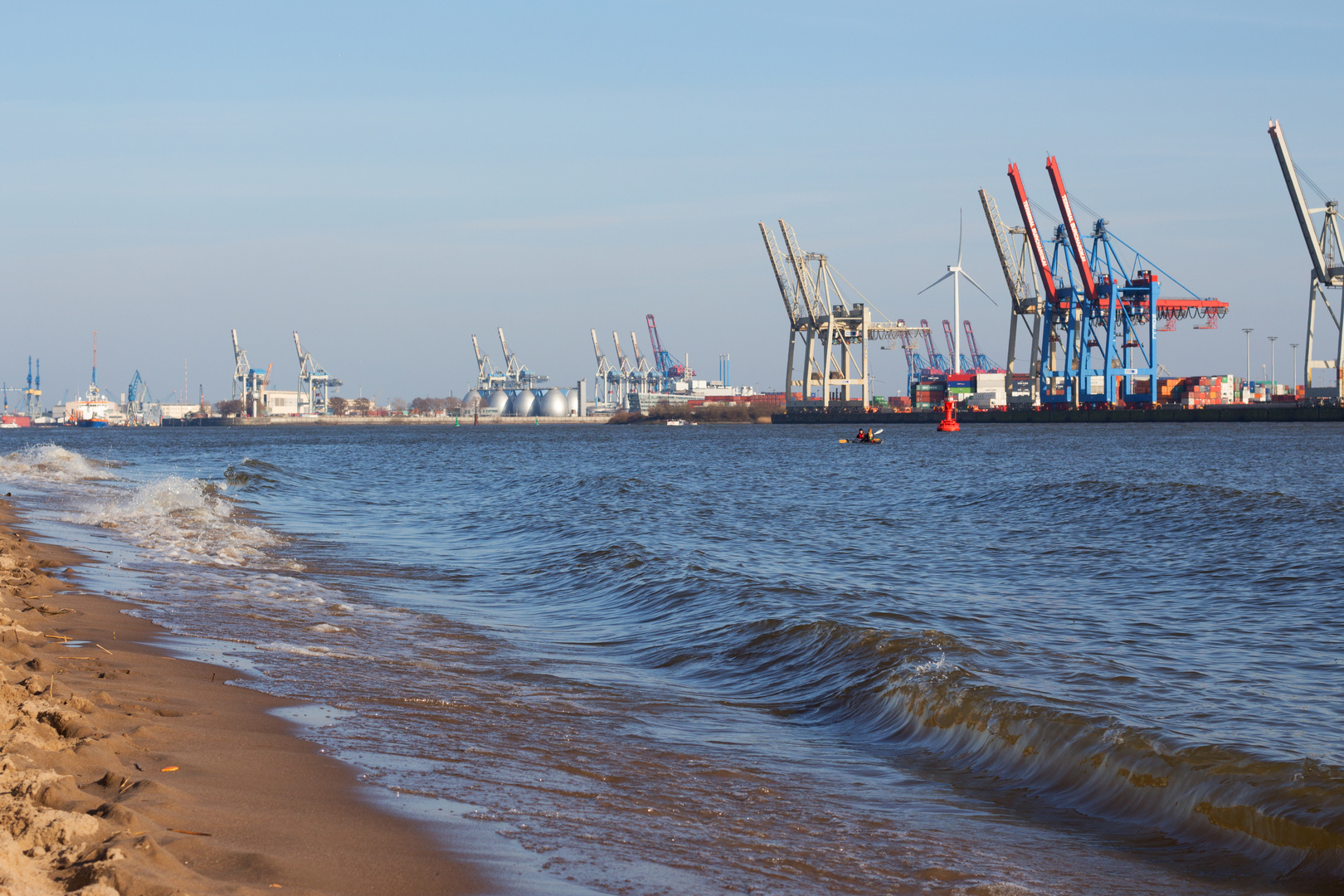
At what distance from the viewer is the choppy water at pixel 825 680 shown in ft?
13.6

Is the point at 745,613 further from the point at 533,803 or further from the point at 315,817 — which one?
the point at 315,817

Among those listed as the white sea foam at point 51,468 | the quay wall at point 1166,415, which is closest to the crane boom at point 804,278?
the quay wall at point 1166,415

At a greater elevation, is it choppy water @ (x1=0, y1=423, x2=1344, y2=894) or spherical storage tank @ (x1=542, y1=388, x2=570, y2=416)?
spherical storage tank @ (x1=542, y1=388, x2=570, y2=416)

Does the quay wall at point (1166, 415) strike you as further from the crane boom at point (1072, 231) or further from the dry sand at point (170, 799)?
the dry sand at point (170, 799)

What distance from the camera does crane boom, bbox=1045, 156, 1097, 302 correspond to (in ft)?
274

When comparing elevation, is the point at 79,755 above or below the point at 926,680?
above

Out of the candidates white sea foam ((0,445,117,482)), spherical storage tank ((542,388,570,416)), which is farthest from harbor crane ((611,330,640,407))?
white sea foam ((0,445,117,482))

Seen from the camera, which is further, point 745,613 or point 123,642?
point 745,613

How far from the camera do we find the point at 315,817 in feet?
11.9

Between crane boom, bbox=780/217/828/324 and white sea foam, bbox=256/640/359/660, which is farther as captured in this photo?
crane boom, bbox=780/217/828/324

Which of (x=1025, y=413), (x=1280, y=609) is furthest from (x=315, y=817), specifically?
(x=1025, y=413)

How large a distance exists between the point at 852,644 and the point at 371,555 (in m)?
8.27

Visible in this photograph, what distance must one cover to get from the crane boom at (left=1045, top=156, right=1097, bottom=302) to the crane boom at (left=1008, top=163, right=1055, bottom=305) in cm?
238

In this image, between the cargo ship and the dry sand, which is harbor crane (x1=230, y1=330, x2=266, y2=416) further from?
the dry sand
